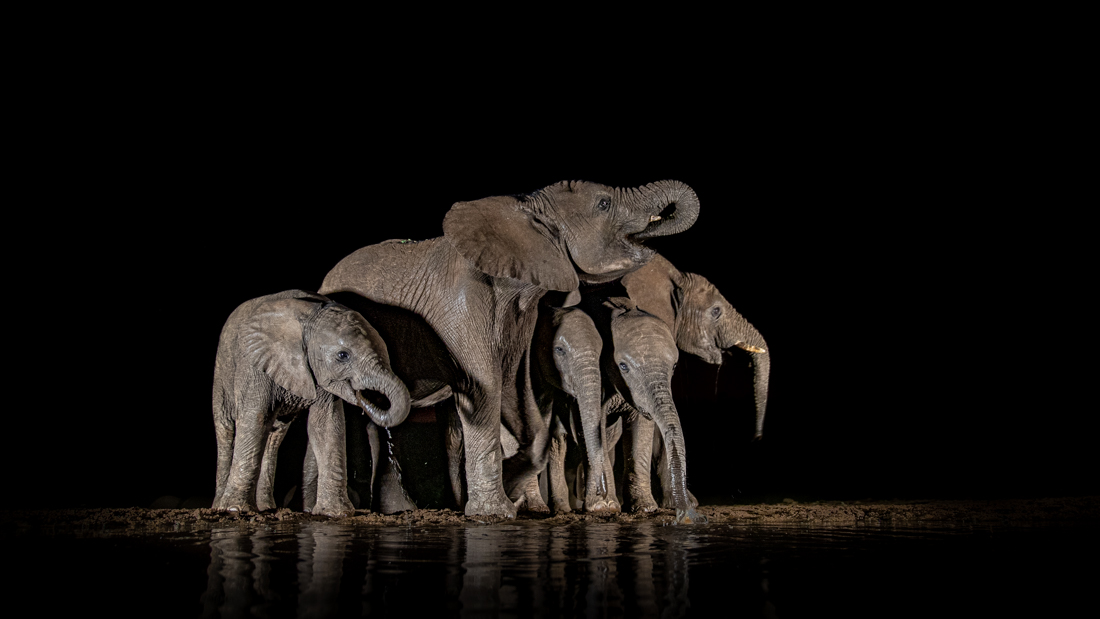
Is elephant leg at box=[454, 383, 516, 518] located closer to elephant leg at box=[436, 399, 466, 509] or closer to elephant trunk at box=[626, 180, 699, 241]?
elephant leg at box=[436, 399, 466, 509]

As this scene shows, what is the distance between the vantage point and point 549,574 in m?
2.39

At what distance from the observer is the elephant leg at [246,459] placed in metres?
5.05

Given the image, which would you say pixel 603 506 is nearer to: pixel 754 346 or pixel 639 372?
pixel 639 372

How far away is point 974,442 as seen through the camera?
10375mm

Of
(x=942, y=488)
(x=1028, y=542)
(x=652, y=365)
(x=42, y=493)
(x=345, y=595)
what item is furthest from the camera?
(x=942, y=488)

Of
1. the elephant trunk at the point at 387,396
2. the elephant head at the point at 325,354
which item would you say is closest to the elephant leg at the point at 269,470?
the elephant head at the point at 325,354

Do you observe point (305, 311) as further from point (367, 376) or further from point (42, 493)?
point (42, 493)

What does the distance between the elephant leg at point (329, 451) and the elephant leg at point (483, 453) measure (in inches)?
29.4

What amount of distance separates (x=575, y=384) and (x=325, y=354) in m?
1.72

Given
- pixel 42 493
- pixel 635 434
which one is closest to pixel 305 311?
pixel 635 434

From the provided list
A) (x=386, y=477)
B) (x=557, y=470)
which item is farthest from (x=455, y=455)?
(x=557, y=470)

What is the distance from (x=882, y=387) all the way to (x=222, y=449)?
7666mm

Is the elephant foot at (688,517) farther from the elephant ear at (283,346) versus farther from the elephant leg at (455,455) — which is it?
the elephant ear at (283,346)

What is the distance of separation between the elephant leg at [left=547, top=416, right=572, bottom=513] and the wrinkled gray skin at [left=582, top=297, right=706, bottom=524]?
1.30 ft
